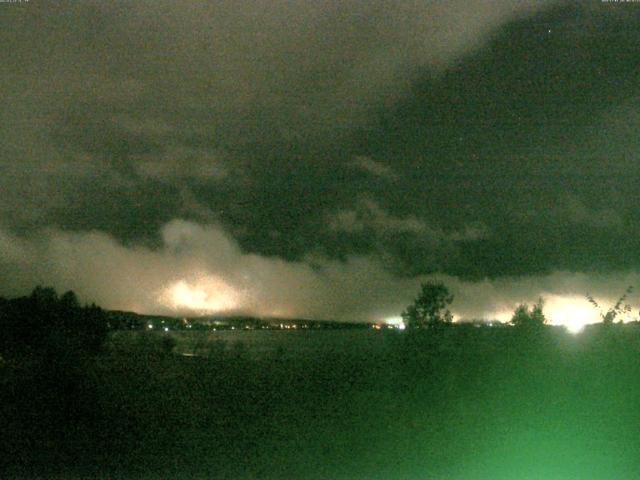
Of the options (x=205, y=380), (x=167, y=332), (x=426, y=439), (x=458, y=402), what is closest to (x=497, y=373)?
(x=458, y=402)

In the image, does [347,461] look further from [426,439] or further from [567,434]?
[567,434]

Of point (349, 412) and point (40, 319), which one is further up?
point (40, 319)

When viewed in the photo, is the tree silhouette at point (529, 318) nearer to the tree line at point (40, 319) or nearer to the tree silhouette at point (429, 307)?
the tree silhouette at point (429, 307)

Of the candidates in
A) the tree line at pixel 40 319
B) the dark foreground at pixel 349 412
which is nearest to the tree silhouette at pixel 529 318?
the dark foreground at pixel 349 412

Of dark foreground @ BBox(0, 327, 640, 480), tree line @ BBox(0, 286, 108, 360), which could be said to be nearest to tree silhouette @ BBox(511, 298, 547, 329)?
dark foreground @ BBox(0, 327, 640, 480)

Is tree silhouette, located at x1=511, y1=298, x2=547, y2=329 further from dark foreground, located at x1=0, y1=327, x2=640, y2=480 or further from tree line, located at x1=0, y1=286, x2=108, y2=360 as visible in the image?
tree line, located at x1=0, y1=286, x2=108, y2=360

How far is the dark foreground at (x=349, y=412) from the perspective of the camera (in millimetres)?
11211

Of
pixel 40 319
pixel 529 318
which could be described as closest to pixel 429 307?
pixel 529 318

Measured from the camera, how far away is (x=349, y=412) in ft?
46.4

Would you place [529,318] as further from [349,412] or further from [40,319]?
[40,319]

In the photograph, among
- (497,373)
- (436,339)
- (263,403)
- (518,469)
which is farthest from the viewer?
(436,339)

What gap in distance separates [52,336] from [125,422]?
3618 millimetres

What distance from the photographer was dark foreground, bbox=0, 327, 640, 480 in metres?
11.2

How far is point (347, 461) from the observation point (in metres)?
11.5
